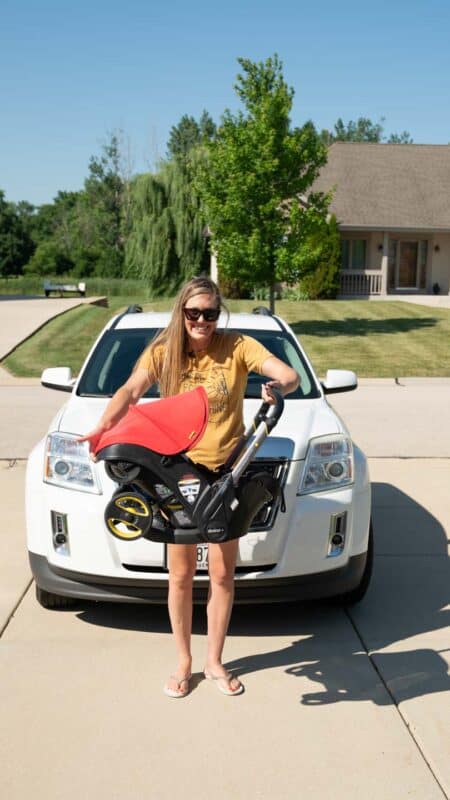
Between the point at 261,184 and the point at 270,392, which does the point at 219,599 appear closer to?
the point at 270,392

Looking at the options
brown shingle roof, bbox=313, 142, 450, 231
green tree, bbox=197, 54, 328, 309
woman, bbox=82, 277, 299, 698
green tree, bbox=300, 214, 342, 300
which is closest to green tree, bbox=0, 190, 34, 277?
brown shingle roof, bbox=313, 142, 450, 231

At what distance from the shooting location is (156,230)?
108ft

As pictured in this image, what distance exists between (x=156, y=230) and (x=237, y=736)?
3089 centimetres

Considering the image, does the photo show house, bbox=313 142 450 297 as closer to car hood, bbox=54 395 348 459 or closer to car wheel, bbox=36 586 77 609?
car hood, bbox=54 395 348 459

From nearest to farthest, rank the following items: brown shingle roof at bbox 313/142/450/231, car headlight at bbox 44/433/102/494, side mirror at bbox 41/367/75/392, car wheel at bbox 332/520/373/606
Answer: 1. car headlight at bbox 44/433/102/494
2. car wheel at bbox 332/520/373/606
3. side mirror at bbox 41/367/75/392
4. brown shingle roof at bbox 313/142/450/231

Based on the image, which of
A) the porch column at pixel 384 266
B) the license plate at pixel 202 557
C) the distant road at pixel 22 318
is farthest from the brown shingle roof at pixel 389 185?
the license plate at pixel 202 557

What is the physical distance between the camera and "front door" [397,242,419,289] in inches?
1328

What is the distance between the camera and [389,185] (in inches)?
1335

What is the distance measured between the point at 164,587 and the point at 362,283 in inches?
1147

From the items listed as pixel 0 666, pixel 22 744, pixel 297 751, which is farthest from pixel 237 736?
pixel 0 666

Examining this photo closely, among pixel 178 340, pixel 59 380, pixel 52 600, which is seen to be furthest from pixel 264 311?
pixel 178 340

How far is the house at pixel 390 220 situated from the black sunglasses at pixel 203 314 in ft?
92.3

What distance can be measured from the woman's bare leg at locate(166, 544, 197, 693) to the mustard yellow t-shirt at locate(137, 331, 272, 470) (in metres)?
0.40

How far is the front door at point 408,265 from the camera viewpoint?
111 ft
